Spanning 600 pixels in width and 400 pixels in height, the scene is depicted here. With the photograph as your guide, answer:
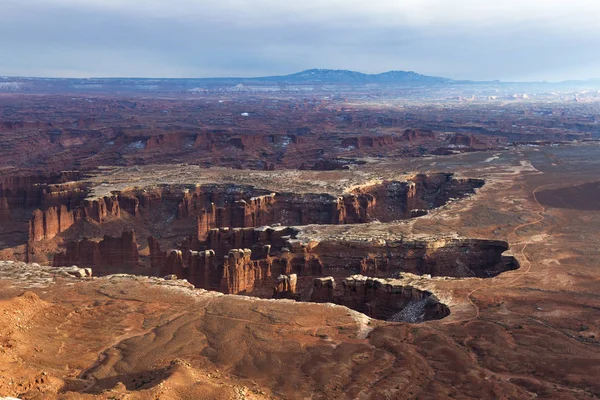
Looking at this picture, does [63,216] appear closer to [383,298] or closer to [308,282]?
[308,282]

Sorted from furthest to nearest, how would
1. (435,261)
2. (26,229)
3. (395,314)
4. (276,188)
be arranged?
(276,188)
(26,229)
(435,261)
(395,314)

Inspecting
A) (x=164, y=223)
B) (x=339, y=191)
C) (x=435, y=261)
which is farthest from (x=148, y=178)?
(x=435, y=261)

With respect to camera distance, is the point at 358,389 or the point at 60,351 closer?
the point at 358,389

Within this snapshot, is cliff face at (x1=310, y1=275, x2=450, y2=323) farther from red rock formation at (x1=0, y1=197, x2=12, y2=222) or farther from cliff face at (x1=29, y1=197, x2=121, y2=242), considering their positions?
red rock formation at (x1=0, y1=197, x2=12, y2=222)

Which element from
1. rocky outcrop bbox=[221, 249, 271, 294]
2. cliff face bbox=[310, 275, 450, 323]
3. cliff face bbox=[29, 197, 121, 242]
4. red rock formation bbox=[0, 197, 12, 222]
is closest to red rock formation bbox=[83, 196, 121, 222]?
cliff face bbox=[29, 197, 121, 242]

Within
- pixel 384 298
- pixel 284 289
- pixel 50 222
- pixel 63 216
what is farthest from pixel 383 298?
pixel 63 216

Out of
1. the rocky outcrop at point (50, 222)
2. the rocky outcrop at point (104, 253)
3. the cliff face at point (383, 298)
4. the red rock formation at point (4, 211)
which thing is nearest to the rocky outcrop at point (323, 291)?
the cliff face at point (383, 298)

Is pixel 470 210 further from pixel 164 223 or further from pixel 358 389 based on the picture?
pixel 358 389

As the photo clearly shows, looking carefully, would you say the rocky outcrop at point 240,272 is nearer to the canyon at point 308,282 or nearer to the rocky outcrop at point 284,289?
the canyon at point 308,282
